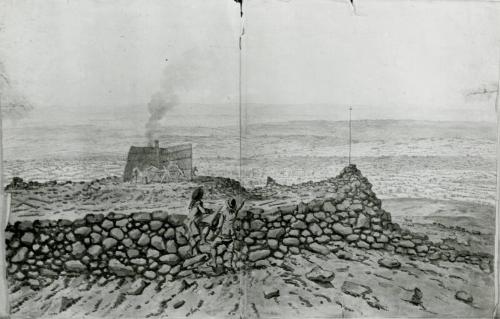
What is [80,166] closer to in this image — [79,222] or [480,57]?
[79,222]

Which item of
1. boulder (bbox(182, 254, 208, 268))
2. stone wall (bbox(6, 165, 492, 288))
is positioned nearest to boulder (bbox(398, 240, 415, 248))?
stone wall (bbox(6, 165, 492, 288))

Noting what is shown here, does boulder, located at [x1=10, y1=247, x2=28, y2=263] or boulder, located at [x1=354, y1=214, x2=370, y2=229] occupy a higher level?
boulder, located at [x1=354, y1=214, x2=370, y2=229]

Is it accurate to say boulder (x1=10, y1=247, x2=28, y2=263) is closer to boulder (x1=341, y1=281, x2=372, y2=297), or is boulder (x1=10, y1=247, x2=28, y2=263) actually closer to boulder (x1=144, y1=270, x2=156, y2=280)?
boulder (x1=144, y1=270, x2=156, y2=280)

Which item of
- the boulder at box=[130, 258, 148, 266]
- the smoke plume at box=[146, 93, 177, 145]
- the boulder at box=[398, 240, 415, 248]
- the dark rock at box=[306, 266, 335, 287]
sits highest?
the smoke plume at box=[146, 93, 177, 145]

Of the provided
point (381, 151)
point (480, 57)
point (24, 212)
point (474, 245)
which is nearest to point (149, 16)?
point (24, 212)

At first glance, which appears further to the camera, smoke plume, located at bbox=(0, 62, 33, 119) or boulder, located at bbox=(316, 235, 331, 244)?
boulder, located at bbox=(316, 235, 331, 244)

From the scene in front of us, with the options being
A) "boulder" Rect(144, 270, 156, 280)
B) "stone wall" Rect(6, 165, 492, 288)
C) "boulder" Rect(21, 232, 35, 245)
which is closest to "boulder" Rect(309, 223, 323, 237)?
"stone wall" Rect(6, 165, 492, 288)
